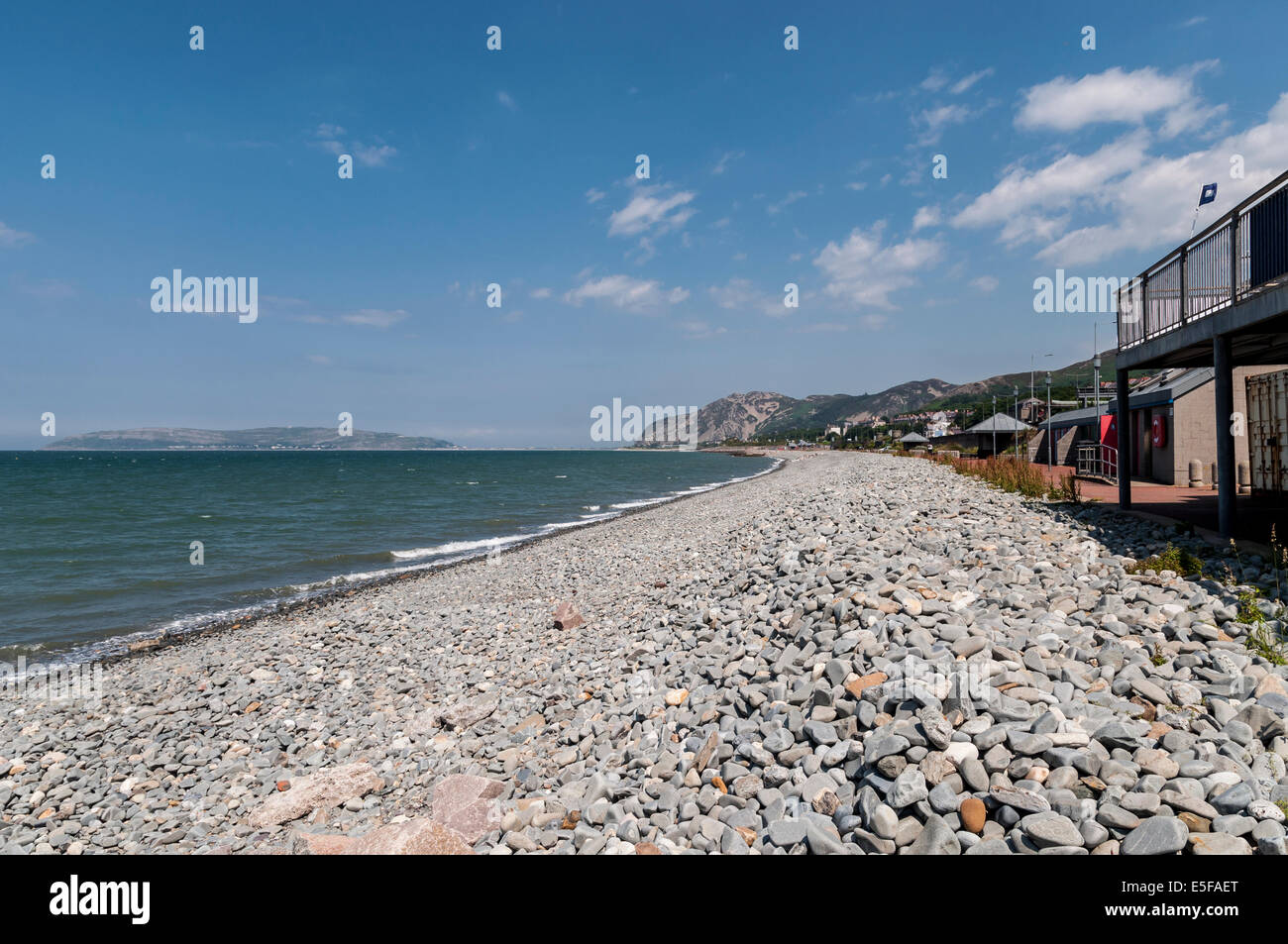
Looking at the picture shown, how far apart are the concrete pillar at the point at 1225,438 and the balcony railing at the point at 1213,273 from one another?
2.29 ft

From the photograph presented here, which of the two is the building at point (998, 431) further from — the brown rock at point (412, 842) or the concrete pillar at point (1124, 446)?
the brown rock at point (412, 842)

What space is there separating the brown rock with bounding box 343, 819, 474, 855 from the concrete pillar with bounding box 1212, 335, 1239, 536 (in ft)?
36.0

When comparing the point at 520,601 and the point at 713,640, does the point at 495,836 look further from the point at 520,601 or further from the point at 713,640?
the point at 520,601

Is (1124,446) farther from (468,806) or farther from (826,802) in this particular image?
(468,806)

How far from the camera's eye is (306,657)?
11.9 meters

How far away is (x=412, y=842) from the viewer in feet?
15.7

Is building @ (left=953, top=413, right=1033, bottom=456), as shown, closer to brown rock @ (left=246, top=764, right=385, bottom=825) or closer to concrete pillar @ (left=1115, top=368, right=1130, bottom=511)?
concrete pillar @ (left=1115, top=368, right=1130, bottom=511)

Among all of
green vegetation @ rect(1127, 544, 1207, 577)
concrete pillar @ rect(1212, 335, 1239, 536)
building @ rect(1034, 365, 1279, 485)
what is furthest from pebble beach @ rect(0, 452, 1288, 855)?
building @ rect(1034, 365, 1279, 485)

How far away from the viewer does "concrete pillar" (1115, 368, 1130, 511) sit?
1273cm

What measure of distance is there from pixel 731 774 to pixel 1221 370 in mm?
10004

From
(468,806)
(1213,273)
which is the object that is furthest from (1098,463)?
(468,806)
